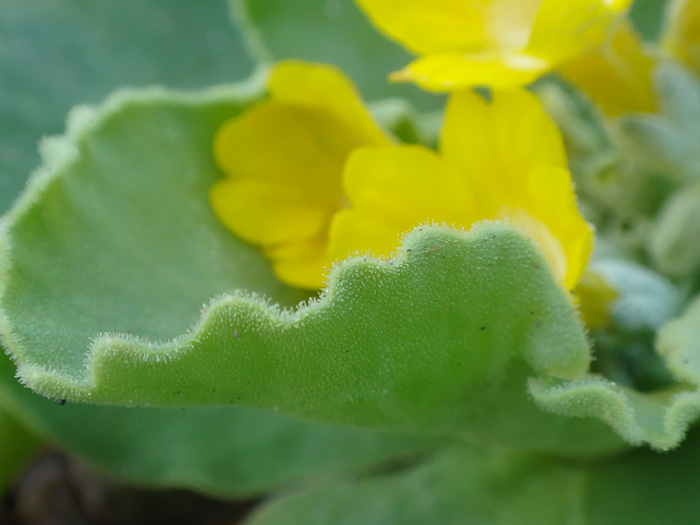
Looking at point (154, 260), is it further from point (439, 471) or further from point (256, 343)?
point (439, 471)

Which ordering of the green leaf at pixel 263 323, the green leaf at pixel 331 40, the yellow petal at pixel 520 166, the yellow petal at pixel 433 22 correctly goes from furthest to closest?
the green leaf at pixel 331 40 → the yellow petal at pixel 433 22 → the yellow petal at pixel 520 166 → the green leaf at pixel 263 323

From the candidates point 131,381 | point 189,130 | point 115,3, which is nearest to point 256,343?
point 131,381

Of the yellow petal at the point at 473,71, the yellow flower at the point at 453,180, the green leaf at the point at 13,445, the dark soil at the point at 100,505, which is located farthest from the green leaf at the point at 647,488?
the green leaf at the point at 13,445

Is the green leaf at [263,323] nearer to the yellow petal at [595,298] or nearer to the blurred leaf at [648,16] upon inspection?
the yellow petal at [595,298]

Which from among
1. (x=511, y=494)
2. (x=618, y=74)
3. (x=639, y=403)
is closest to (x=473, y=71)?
(x=618, y=74)

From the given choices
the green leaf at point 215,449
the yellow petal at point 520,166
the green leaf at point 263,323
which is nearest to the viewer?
the green leaf at point 263,323

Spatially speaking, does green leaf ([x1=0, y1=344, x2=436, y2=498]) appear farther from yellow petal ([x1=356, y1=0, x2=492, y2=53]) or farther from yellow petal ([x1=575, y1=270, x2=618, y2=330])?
yellow petal ([x1=356, y1=0, x2=492, y2=53])

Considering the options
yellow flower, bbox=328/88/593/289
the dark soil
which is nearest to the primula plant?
yellow flower, bbox=328/88/593/289

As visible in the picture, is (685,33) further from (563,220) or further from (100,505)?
(100,505)
